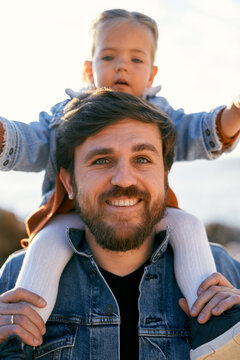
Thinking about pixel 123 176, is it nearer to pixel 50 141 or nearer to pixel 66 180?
pixel 66 180

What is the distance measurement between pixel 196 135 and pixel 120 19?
39.4 inches

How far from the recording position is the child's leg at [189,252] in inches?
88.9

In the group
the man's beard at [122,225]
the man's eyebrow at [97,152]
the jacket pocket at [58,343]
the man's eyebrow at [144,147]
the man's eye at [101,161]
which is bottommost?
the jacket pocket at [58,343]

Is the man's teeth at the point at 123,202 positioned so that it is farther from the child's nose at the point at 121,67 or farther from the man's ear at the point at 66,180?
the child's nose at the point at 121,67

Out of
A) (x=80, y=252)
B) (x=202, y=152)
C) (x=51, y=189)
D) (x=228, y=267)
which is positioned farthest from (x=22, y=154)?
(x=228, y=267)

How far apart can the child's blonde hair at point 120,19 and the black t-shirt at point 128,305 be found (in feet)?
5.47

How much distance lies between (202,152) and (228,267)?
0.81 m

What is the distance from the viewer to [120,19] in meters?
3.04

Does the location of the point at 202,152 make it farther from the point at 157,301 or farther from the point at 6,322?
the point at 6,322

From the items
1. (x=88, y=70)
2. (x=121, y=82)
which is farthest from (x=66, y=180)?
(x=88, y=70)

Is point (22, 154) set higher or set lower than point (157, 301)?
higher

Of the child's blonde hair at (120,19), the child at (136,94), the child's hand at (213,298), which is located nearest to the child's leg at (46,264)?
the child at (136,94)

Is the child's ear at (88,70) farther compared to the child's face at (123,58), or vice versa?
the child's ear at (88,70)

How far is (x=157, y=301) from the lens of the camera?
7.64ft
